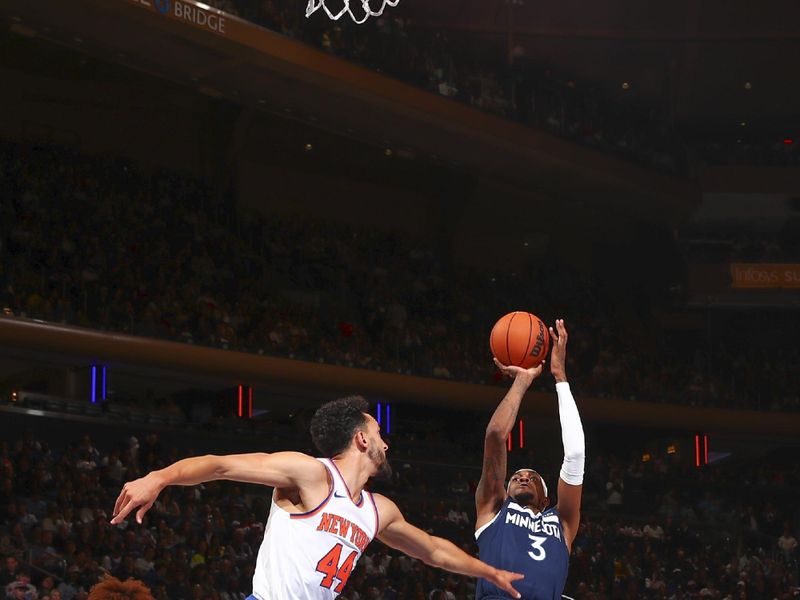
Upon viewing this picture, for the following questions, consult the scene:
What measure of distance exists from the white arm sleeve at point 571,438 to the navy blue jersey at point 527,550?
269 mm

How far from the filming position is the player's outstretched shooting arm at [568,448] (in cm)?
645

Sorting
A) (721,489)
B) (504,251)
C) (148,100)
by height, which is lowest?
(721,489)

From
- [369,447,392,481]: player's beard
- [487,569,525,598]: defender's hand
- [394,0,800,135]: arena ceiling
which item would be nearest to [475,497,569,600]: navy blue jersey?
[487,569,525,598]: defender's hand

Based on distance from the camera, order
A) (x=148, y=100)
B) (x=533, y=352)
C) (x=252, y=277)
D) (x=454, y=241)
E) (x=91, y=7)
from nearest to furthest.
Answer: (x=533, y=352), (x=91, y=7), (x=252, y=277), (x=148, y=100), (x=454, y=241)

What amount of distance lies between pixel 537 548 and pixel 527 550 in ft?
0.19

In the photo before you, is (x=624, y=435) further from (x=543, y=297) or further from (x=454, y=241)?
(x=454, y=241)

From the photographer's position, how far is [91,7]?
19.7 meters

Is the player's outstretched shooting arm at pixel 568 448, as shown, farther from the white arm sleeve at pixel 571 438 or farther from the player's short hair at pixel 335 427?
the player's short hair at pixel 335 427

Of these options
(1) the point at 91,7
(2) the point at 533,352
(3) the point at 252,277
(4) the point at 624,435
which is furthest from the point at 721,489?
(2) the point at 533,352

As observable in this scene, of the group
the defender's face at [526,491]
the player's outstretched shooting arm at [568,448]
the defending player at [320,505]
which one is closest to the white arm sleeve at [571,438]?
the player's outstretched shooting arm at [568,448]

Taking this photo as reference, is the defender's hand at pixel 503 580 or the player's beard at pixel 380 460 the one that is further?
the defender's hand at pixel 503 580

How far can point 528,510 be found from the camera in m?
6.64

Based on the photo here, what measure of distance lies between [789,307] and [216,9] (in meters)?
17.0

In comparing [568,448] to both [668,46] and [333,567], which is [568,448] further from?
[668,46]
